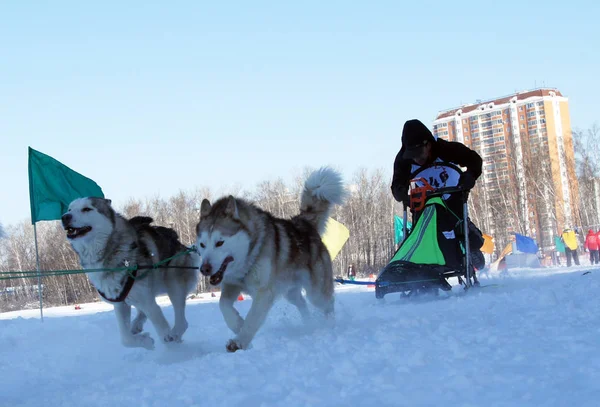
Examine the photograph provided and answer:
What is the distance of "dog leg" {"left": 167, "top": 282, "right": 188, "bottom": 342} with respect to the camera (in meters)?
4.25

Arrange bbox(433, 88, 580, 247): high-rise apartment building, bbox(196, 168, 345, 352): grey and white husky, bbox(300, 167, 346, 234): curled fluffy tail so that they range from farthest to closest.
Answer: bbox(433, 88, 580, 247): high-rise apartment building → bbox(300, 167, 346, 234): curled fluffy tail → bbox(196, 168, 345, 352): grey and white husky

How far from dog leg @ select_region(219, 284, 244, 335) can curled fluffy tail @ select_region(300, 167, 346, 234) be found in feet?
3.88

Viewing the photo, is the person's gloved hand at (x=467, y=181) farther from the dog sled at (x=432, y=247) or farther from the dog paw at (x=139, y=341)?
the dog paw at (x=139, y=341)

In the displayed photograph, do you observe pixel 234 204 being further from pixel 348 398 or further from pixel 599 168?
pixel 599 168

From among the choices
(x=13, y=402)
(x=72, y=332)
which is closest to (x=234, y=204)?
(x=13, y=402)

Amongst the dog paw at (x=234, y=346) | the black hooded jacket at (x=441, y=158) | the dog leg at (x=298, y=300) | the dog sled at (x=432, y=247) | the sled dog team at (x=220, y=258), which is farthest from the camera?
the black hooded jacket at (x=441, y=158)

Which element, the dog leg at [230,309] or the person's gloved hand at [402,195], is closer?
the dog leg at [230,309]

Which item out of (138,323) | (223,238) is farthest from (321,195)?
(138,323)

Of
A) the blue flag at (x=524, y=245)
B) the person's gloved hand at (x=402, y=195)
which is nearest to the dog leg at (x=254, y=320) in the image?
the person's gloved hand at (x=402, y=195)

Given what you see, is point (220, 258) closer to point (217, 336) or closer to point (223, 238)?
point (223, 238)

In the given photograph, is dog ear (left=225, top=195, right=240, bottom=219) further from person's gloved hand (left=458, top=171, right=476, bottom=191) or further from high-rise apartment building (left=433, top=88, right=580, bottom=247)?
high-rise apartment building (left=433, top=88, right=580, bottom=247)

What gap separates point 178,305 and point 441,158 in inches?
113

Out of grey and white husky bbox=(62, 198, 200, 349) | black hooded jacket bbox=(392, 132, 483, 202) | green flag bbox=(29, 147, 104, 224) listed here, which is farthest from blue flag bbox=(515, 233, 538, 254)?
grey and white husky bbox=(62, 198, 200, 349)

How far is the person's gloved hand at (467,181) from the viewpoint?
17.1 feet
